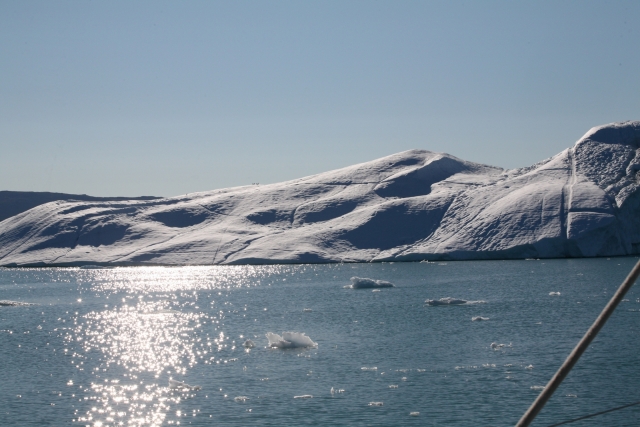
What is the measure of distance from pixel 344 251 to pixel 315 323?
2337 inches

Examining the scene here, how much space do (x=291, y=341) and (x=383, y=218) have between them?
73696 mm

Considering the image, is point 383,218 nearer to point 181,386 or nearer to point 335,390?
point 181,386

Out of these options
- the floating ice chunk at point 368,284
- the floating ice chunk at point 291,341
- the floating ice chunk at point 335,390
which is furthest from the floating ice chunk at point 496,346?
the floating ice chunk at point 368,284

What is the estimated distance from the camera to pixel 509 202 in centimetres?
9469

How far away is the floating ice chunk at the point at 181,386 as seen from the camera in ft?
78.9

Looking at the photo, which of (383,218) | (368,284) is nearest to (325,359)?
(368,284)

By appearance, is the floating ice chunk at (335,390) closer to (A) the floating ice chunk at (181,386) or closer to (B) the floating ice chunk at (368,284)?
(A) the floating ice chunk at (181,386)

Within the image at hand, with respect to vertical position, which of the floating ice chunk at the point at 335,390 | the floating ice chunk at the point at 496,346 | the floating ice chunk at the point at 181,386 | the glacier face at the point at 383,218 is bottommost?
the floating ice chunk at the point at 181,386

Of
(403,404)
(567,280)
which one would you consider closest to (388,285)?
(567,280)

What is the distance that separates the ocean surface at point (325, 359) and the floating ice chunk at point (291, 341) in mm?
349

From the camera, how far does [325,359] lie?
2848 cm

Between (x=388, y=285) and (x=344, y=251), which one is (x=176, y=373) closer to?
(x=388, y=285)

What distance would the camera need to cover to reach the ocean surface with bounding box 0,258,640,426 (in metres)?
20.6

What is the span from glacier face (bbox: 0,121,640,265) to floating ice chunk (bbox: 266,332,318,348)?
60.6m
